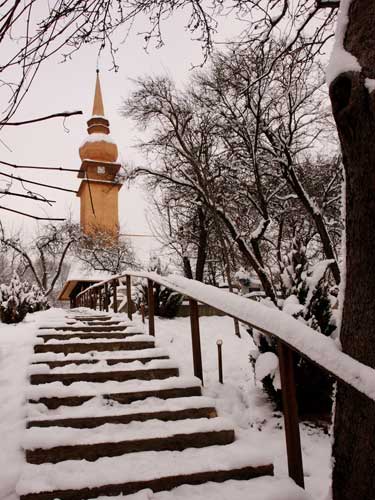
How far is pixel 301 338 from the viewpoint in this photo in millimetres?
2074

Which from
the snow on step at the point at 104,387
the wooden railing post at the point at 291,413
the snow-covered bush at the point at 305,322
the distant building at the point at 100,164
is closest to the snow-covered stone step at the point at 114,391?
the snow on step at the point at 104,387

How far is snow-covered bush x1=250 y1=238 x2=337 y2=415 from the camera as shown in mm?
4250

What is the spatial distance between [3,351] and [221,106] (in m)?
8.76

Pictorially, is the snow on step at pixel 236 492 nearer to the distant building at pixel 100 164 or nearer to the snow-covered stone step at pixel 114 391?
the snow-covered stone step at pixel 114 391

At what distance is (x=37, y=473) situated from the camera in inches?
96.0

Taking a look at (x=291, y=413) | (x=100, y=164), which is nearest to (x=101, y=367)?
(x=291, y=413)

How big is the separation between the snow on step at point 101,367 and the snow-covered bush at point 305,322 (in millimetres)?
924

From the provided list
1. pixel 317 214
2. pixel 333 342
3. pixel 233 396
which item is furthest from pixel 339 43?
pixel 317 214

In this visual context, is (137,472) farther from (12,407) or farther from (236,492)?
(12,407)

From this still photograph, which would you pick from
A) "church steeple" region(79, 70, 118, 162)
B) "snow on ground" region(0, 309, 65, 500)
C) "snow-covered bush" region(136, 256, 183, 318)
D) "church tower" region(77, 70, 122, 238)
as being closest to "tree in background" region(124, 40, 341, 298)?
"snow-covered bush" region(136, 256, 183, 318)

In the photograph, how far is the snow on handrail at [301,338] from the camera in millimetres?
1669

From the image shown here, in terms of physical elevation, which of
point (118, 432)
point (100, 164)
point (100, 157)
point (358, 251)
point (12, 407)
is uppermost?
point (100, 157)

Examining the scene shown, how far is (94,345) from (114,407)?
4.43 ft

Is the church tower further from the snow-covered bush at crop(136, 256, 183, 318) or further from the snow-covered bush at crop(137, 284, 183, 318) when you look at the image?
the snow-covered bush at crop(137, 284, 183, 318)
